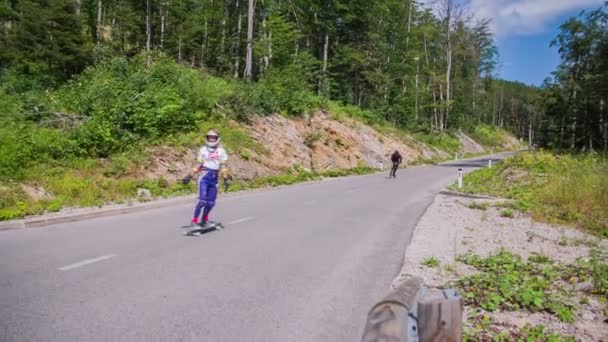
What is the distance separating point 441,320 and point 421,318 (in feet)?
0.42

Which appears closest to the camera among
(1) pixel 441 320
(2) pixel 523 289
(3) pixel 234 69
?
(1) pixel 441 320

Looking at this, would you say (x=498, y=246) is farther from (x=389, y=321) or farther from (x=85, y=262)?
(x=85, y=262)

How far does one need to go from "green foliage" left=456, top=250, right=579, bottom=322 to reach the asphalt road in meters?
1.20

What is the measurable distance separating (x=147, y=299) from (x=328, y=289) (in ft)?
7.38

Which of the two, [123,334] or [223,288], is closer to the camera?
[123,334]

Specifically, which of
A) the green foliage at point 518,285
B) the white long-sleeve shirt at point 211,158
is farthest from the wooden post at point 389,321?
the white long-sleeve shirt at point 211,158

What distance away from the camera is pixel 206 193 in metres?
8.43

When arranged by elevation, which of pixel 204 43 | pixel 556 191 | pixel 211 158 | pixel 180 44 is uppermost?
pixel 180 44

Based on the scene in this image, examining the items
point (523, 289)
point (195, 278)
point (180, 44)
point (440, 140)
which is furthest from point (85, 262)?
point (440, 140)

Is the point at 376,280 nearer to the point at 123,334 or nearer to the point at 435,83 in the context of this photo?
the point at 123,334

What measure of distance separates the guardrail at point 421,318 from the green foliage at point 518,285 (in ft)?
7.19

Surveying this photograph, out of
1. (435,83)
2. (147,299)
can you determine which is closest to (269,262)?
(147,299)

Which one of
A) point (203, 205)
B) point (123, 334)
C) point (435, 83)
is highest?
point (435, 83)

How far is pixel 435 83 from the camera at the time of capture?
53844 mm
